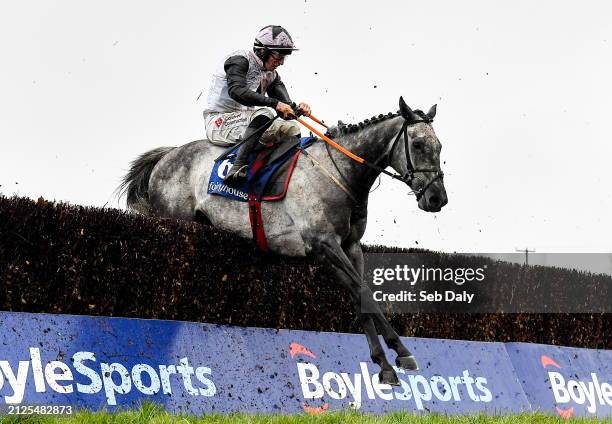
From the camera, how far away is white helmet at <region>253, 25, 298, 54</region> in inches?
368

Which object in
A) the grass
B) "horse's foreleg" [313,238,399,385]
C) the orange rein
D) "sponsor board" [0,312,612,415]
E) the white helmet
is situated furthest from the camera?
the white helmet

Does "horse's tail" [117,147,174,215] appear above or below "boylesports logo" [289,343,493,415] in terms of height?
above

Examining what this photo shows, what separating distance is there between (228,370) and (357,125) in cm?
280

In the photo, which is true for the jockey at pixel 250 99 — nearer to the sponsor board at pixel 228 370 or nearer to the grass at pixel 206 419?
the sponsor board at pixel 228 370

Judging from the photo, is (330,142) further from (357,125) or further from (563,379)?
(563,379)

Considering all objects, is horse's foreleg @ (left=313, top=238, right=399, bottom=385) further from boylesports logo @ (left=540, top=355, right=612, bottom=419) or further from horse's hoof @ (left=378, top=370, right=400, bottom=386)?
boylesports logo @ (left=540, top=355, right=612, bottom=419)

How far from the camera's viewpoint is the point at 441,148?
27.7 ft

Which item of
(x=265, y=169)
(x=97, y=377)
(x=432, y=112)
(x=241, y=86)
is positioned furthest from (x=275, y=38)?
(x=97, y=377)

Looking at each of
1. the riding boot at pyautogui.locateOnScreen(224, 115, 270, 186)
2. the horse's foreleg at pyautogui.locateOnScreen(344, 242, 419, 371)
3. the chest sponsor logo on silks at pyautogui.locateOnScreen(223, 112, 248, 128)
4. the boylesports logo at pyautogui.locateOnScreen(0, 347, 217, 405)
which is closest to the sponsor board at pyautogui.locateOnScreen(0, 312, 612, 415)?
the boylesports logo at pyautogui.locateOnScreen(0, 347, 217, 405)

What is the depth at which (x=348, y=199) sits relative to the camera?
349 inches

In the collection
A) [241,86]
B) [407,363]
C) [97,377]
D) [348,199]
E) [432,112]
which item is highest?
[241,86]

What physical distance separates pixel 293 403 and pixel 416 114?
10.5ft

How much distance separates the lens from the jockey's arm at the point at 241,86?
901cm

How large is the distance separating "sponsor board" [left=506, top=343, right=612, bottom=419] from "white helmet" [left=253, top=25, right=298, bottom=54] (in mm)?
5649
